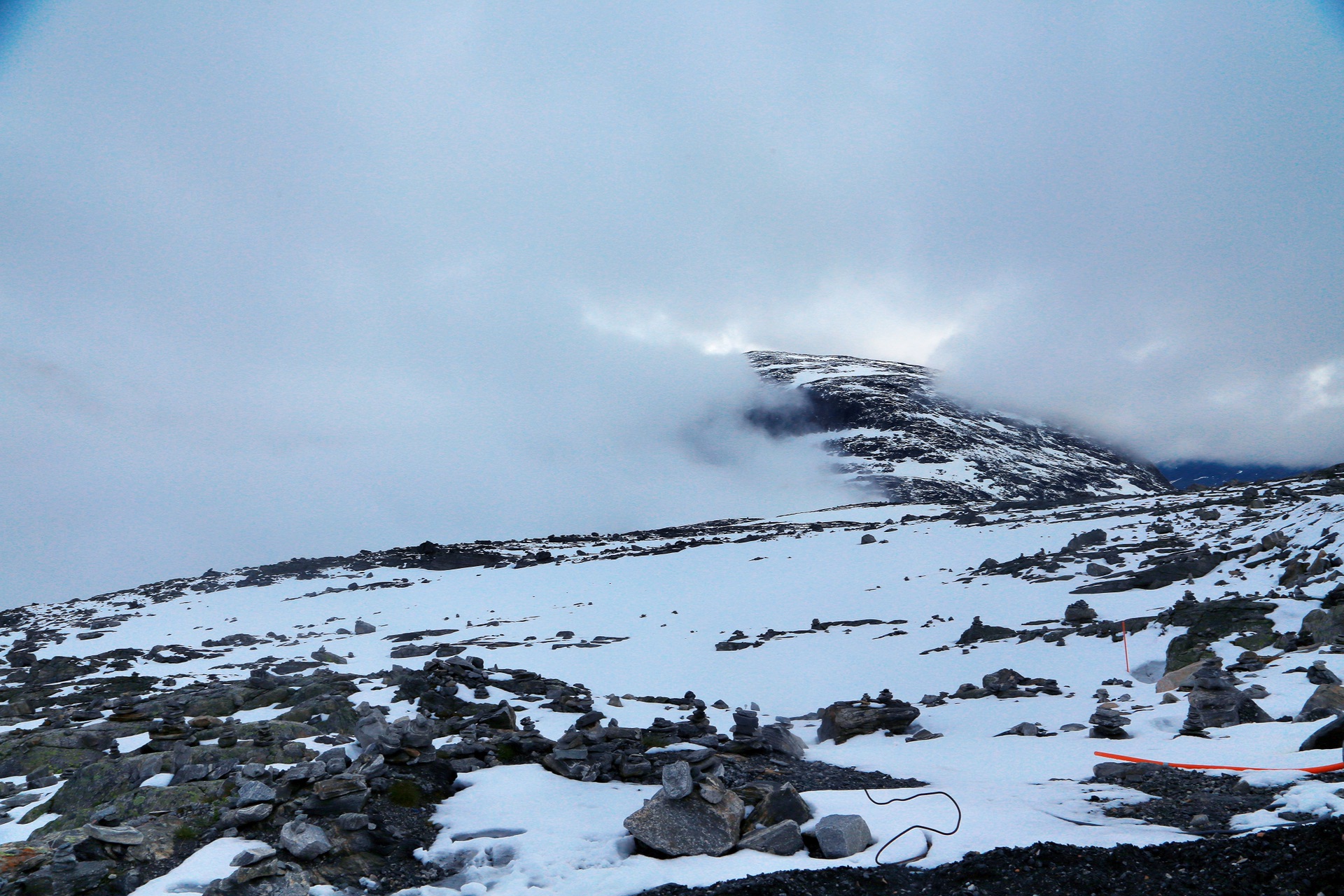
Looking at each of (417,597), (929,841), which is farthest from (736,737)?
(417,597)

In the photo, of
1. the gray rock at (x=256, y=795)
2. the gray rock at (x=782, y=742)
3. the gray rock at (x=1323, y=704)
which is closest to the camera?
the gray rock at (x=256, y=795)

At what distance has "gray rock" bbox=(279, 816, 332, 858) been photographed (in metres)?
7.20

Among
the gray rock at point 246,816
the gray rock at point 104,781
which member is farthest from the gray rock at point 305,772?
the gray rock at point 104,781

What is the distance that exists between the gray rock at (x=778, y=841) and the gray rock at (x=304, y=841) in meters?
4.49

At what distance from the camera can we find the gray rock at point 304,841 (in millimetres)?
7195

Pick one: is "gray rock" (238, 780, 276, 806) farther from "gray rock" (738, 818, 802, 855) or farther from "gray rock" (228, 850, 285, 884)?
"gray rock" (738, 818, 802, 855)

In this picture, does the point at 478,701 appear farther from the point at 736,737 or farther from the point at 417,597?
the point at 417,597

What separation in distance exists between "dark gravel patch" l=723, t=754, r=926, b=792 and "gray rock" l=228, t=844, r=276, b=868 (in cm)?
558

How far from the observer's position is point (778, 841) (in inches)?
287

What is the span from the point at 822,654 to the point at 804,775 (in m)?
11.7

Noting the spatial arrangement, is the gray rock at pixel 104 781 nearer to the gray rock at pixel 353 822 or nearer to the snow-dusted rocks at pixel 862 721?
the gray rock at pixel 353 822

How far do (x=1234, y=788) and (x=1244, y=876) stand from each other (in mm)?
3333

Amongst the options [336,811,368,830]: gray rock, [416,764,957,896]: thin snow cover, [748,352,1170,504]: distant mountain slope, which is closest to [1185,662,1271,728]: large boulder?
[416,764,957,896]: thin snow cover

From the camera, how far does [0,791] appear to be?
10.7 meters
